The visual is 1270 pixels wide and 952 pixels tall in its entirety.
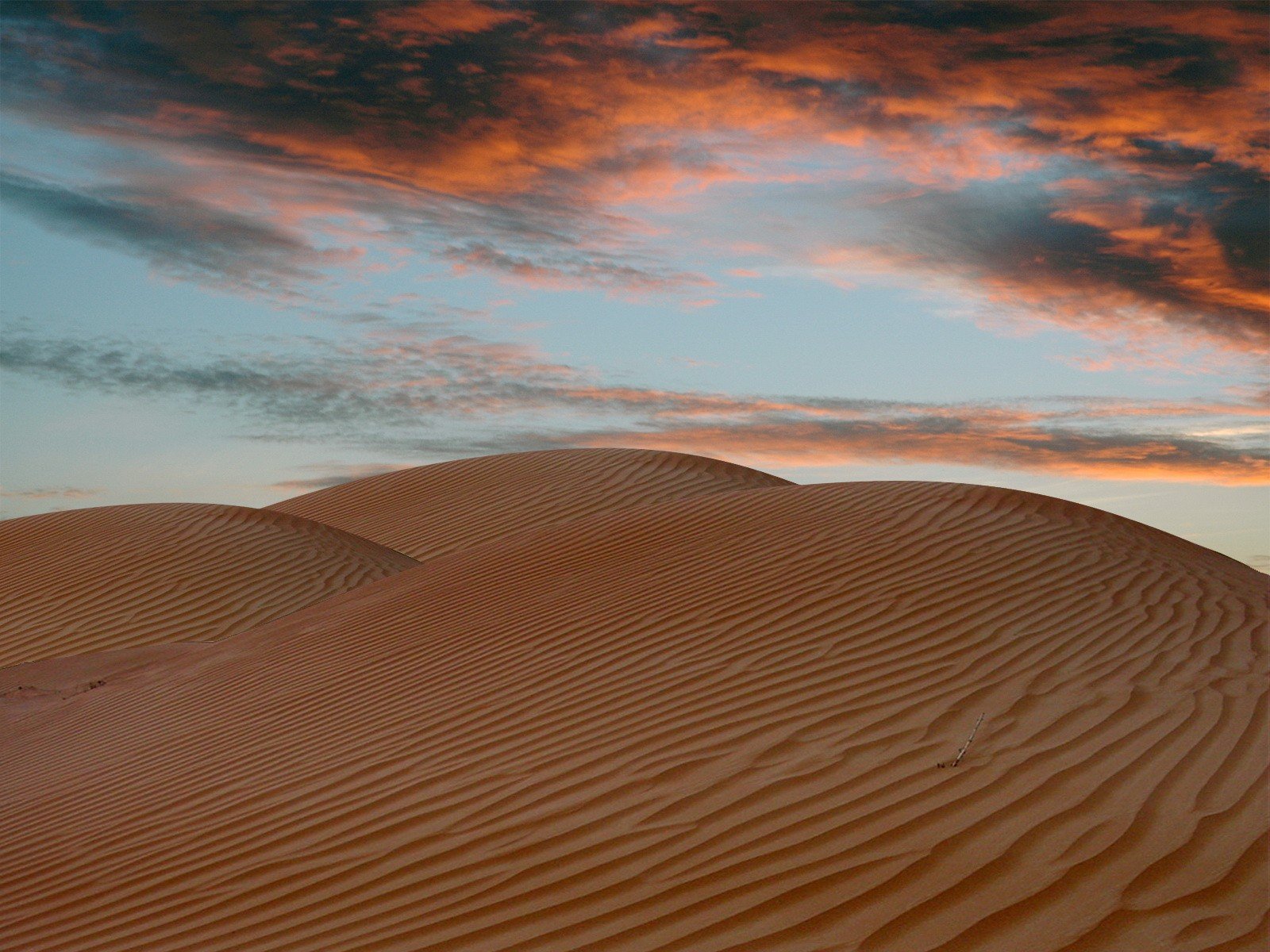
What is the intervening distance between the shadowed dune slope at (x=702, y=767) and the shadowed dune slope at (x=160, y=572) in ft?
11.8

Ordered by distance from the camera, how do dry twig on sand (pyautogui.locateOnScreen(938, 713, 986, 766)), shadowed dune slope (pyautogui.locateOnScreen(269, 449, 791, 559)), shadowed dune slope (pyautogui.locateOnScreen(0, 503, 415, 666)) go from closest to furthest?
dry twig on sand (pyautogui.locateOnScreen(938, 713, 986, 766))
shadowed dune slope (pyautogui.locateOnScreen(0, 503, 415, 666))
shadowed dune slope (pyautogui.locateOnScreen(269, 449, 791, 559))

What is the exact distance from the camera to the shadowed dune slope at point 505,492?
18922 millimetres

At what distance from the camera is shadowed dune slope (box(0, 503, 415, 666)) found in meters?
13.8

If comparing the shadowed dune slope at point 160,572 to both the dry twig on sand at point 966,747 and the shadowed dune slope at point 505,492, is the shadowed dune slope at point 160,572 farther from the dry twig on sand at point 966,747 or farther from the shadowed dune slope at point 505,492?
the dry twig on sand at point 966,747

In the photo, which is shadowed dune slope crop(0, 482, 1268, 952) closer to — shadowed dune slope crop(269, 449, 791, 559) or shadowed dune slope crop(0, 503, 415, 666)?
shadowed dune slope crop(0, 503, 415, 666)

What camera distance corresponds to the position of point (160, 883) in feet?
17.0

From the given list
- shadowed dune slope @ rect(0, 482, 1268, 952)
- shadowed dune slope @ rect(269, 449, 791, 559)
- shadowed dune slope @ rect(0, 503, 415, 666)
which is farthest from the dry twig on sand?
shadowed dune slope @ rect(269, 449, 791, 559)

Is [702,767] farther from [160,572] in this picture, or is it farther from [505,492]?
[505,492]

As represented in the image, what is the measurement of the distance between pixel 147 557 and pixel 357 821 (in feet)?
38.6

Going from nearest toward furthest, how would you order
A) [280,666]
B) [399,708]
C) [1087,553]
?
[399,708] < [280,666] < [1087,553]

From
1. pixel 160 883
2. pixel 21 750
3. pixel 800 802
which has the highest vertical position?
pixel 800 802

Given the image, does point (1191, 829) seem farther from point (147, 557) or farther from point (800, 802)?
point (147, 557)

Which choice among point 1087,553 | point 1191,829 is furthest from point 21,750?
point 1087,553

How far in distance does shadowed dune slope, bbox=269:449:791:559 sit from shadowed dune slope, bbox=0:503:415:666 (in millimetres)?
1596
